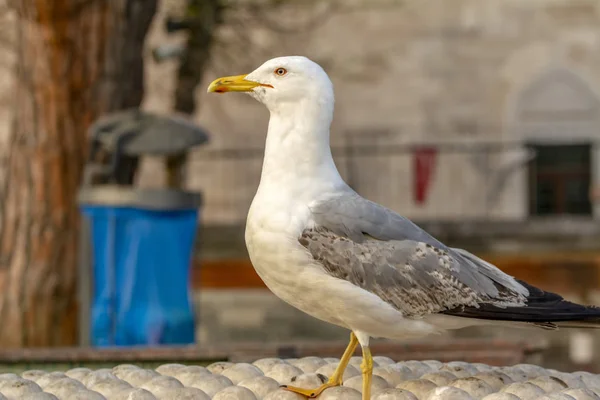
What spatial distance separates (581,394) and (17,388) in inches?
79.7

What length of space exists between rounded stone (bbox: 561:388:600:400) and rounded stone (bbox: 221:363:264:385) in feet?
4.01

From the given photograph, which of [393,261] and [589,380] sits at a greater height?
[393,261]

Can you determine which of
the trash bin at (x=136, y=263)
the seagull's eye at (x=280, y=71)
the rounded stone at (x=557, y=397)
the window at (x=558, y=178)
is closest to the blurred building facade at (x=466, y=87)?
the window at (x=558, y=178)

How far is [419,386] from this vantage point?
13.8 feet

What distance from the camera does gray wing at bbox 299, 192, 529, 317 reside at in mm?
3941

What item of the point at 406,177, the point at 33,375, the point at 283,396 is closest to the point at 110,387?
the point at 33,375

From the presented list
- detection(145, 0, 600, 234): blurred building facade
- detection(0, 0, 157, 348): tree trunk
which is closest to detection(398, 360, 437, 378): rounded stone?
detection(0, 0, 157, 348): tree trunk

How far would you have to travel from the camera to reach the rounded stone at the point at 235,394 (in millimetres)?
4035

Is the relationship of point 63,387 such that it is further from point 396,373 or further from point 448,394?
point 448,394

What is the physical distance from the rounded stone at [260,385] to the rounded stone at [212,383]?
0.21ft

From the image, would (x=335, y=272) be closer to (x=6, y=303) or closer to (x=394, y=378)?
(x=394, y=378)

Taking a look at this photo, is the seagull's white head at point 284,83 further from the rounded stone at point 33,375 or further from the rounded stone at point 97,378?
the rounded stone at point 33,375

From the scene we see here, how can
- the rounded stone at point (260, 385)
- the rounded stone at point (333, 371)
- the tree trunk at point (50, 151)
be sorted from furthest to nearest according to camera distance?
1. the tree trunk at point (50, 151)
2. the rounded stone at point (333, 371)
3. the rounded stone at point (260, 385)

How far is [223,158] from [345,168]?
221 cm
